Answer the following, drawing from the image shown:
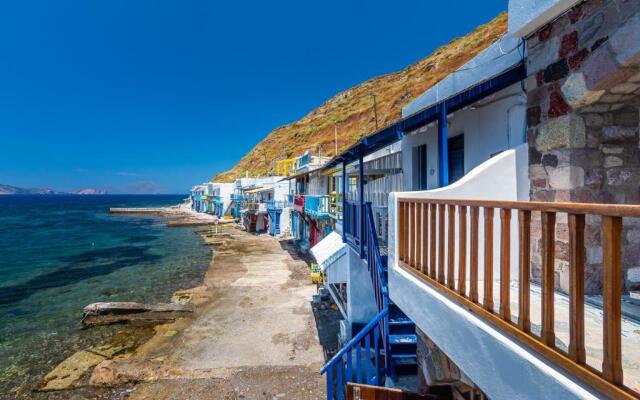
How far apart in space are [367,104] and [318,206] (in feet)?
233

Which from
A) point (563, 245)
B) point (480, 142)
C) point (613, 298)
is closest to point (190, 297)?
point (480, 142)

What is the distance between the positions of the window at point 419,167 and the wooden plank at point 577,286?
7371mm

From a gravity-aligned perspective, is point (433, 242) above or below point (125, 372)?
above

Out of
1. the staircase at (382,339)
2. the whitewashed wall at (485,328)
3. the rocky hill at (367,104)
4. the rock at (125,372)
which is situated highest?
the rocky hill at (367,104)

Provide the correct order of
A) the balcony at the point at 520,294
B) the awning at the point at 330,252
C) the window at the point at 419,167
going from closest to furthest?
the balcony at the point at 520,294 < the window at the point at 419,167 < the awning at the point at 330,252

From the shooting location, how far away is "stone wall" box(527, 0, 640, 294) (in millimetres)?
3707

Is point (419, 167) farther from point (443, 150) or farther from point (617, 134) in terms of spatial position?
point (617, 134)

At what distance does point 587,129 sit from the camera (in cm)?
399

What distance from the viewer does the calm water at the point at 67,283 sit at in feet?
43.0

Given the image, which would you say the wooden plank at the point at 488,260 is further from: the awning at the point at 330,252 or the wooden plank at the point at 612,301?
the awning at the point at 330,252

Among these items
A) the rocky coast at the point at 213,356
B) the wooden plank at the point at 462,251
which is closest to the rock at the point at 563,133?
the wooden plank at the point at 462,251

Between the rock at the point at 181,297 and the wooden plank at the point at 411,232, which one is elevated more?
the wooden plank at the point at 411,232

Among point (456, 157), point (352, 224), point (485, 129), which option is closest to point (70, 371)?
point (352, 224)

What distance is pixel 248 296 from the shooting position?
18.3 meters
